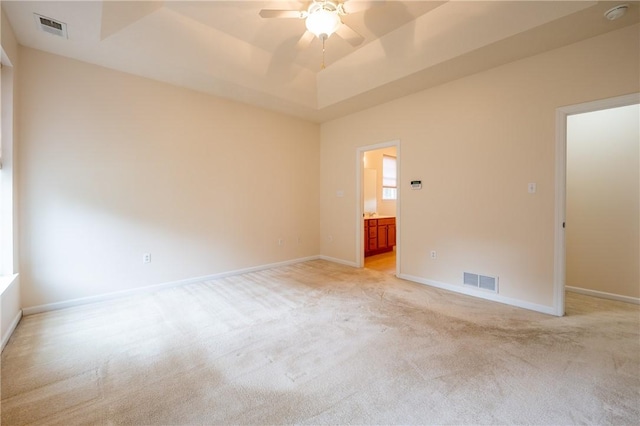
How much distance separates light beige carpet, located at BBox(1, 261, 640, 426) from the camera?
61.2 inches

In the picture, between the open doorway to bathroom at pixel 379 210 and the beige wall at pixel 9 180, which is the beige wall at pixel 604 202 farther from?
the beige wall at pixel 9 180

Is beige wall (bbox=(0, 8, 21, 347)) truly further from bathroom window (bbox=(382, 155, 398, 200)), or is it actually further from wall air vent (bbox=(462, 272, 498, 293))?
bathroom window (bbox=(382, 155, 398, 200))

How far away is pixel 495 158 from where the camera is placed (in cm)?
325

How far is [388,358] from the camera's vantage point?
6.78 feet

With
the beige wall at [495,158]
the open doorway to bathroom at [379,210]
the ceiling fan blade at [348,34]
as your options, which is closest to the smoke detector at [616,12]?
the beige wall at [495,158]

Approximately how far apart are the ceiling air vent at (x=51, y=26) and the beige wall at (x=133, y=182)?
503mm

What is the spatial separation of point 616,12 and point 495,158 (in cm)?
147

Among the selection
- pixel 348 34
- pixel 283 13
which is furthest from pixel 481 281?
pixel 283 13

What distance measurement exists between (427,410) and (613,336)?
2125 millimetres

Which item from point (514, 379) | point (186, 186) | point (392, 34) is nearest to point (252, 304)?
point (186, 186)

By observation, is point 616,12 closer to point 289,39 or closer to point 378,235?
point 289,39

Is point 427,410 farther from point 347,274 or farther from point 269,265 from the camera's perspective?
point 269,265

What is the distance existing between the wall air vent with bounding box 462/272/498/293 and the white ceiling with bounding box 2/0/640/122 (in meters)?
2.55

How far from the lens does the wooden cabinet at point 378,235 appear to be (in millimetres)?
5730
